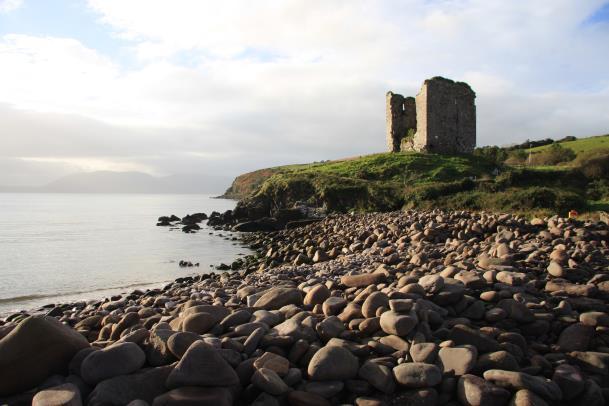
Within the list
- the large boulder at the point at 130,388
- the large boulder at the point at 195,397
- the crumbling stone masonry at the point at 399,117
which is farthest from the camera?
the crumbling stone masonry at the point at 399,117

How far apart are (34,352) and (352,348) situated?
121 inches

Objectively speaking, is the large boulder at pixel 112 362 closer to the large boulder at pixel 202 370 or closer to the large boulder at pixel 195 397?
the large boulder at pixel 202 370

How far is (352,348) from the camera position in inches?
185

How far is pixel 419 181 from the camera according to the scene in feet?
106

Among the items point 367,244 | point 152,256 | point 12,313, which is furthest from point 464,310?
point 152,256

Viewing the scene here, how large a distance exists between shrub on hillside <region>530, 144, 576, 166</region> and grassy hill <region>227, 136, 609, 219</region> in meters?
1.26

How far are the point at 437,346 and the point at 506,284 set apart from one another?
2.54 m

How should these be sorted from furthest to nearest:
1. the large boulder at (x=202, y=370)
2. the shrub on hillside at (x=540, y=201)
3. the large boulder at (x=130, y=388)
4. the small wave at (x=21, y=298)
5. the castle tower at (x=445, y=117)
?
1. the castle tower at (x=445, y=117)
2. the shrub on hillside at (x=540, y=201)
3. the small wave at (x=21, y=298)
4. the large boulder at (x=202, y=370)
5. the large boulder at (x=130, y=388)

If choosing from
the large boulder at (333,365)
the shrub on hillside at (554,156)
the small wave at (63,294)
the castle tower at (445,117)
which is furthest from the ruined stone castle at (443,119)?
the large boulder at (333,365)

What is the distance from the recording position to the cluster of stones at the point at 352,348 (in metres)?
4.08

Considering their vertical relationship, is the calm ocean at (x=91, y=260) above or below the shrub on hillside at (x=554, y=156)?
below

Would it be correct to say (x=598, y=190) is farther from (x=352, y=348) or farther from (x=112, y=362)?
(x=112, y=362)

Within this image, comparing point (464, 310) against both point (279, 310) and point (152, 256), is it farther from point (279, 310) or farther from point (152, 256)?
point (152, 256)

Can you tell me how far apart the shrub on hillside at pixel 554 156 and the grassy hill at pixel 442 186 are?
4.12ft
